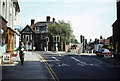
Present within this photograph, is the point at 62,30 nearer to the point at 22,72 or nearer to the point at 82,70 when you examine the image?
the point at 82,70

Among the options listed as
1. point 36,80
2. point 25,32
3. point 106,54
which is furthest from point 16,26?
point 25,32

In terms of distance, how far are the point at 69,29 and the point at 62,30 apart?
9.36 ft

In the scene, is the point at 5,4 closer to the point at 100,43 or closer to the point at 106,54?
the point at 106,54

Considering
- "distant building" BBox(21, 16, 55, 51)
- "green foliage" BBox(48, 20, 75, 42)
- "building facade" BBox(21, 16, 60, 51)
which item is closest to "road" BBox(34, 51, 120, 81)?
"green foliage" BBox(48, 20, 75, 42)

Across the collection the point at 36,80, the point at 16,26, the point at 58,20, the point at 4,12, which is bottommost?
the point at 36,80

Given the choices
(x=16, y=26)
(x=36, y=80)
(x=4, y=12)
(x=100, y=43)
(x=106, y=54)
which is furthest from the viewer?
(x=100, y=43)

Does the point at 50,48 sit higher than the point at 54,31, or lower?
lower

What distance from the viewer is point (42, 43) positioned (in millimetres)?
84438

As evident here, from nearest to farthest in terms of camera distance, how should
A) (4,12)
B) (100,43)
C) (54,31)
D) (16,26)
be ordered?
1. (16,26)
2. (4,12)
3. (54,31)
4. (100,43)

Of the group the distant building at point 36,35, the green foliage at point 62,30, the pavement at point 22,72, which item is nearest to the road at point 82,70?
the pavement at point 22,72

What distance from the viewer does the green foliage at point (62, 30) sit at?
79.8m

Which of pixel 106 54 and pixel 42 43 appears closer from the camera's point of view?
pixel 106 54

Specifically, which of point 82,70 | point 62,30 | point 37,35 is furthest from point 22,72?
point 37,35

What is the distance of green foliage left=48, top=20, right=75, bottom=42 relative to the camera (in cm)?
7981
